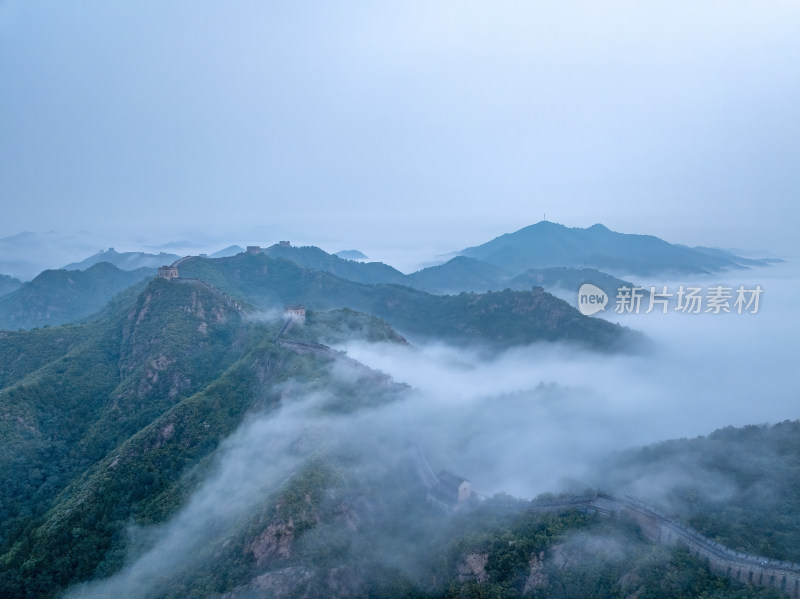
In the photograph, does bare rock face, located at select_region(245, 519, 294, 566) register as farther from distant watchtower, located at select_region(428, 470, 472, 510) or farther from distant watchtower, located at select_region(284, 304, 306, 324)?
distant watchtower, located at select_region(284, 304, 306, 324)

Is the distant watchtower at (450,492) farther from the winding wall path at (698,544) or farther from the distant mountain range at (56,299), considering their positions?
the distant mountain range at (56,299)

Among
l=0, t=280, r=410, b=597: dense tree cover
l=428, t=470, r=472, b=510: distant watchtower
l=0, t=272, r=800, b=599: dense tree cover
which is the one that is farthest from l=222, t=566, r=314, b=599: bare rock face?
l=0, t=280, r=410, b=597: dense tree cover

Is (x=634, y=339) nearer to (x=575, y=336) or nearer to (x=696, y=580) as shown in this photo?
(x=575, y=336)

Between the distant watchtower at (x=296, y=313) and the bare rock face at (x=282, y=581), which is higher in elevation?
the distant watchtower at (x=296, y=313)

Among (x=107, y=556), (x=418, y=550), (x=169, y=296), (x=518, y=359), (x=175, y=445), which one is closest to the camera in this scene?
(x=418, y=550)

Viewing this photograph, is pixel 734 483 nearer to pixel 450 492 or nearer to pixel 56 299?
pixel 450 492

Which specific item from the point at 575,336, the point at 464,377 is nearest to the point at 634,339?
the point at 575,336

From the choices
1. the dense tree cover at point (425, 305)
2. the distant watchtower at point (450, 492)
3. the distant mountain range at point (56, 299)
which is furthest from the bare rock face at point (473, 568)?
the distant mountain range at point (56, 299)

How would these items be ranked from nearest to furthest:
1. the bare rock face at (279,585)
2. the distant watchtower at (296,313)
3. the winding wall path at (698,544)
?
the winding wall path at (698,544)
the bare rock face at (279,585)
the distant watchtower at (296,313)
